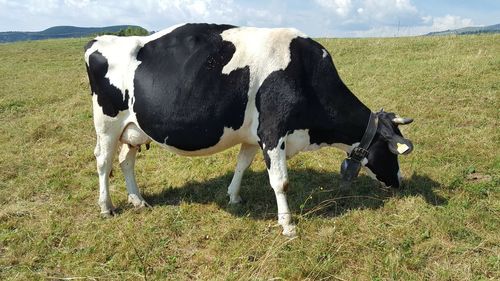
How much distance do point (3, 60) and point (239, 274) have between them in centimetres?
3144

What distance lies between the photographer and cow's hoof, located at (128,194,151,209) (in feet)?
20.5

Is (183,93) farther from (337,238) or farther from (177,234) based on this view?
(337,238)

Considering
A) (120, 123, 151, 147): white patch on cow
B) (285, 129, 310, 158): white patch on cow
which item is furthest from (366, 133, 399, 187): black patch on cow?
(120, 123, 151, 147): white patch on cow

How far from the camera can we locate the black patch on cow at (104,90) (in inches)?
219

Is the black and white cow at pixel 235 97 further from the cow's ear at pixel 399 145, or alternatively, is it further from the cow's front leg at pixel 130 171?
the cow's front leg at pixel 130 171

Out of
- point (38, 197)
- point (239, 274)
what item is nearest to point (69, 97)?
point (38, 197)

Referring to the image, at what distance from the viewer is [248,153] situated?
625 centimetres

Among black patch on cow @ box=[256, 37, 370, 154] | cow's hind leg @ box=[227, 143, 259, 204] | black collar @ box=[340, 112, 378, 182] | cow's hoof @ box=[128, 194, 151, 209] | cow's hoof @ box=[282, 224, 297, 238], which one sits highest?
black patch on cow @ box=[256, 37, 370, 154]

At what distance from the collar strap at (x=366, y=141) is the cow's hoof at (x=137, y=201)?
292 centimetres

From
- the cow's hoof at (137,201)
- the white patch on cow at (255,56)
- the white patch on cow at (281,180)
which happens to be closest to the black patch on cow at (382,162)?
the white patch on cow at (281,180)

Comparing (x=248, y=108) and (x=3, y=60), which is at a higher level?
(x=248, y=108)

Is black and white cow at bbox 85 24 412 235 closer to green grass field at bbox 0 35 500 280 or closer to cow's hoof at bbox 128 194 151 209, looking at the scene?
green grass field at bbox 0 35 500 280

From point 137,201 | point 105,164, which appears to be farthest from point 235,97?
point 137,201

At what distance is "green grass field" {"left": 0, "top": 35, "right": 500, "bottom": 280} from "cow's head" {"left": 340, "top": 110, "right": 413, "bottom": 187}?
0.45m
